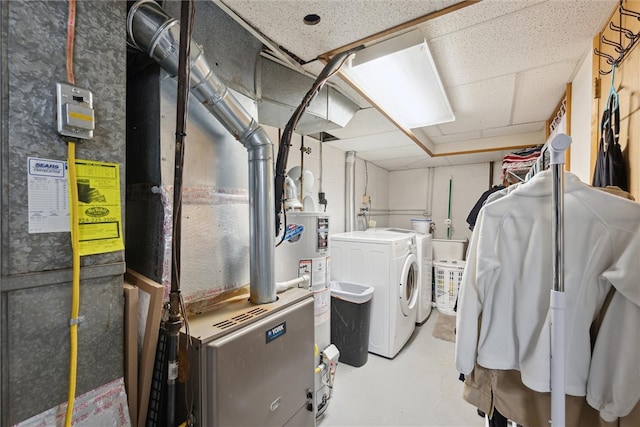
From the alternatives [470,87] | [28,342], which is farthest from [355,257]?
[28,342]

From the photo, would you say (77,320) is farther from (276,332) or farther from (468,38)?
(468,38)

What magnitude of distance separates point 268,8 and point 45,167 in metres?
0.95

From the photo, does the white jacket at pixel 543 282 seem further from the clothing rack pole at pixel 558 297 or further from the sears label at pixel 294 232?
the sears label at pixel 294 232

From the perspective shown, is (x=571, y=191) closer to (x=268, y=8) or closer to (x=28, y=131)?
(x=268, y=8)

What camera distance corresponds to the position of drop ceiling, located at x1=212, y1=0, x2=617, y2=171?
106 cm

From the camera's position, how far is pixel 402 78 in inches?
66.5

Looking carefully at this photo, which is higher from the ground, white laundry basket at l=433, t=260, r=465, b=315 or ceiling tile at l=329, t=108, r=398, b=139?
ceiling tile at l=329, t=108, r=398, b=139

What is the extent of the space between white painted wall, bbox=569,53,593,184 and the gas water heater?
1518 millimetres

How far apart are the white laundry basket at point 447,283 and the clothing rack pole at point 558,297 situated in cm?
301

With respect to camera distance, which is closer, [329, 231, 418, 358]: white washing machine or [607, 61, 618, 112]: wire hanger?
[607, 61, 618, 112]: wire hanger

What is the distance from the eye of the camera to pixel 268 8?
1.05 m

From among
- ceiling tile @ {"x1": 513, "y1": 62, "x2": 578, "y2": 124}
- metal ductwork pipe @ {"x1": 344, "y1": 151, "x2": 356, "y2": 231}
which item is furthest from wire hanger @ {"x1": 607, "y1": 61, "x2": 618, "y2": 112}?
metal ductwork pipe @ {"x1": 344, "y1": 151, "x2": 356, "y2": 231}

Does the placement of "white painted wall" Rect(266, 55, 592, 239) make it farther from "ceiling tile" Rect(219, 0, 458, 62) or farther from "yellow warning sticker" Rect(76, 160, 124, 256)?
"yellow warning sticker" Rect(76, 160, 124, 256)

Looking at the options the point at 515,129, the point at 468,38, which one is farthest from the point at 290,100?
the point at 515,129
